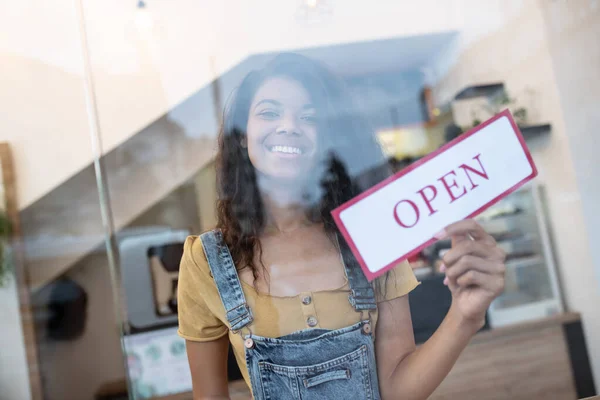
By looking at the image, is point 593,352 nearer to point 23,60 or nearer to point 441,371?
point 441,371

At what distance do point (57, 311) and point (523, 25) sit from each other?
6.10 ft

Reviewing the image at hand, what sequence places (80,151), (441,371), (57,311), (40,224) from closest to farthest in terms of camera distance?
(441,371) < (80,151) < (40,224) < (57,311)

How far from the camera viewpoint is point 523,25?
132cm

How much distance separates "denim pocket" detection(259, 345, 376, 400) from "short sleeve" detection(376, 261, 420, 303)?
0.29 feet

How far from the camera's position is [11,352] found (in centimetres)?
128

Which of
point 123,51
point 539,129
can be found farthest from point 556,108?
point 123,51

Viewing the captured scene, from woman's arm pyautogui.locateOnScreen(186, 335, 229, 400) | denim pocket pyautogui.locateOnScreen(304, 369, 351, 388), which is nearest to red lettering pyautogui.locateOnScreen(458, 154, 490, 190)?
denim pocket pyautogui.locateOnScreen(304, 369, 351, 388)

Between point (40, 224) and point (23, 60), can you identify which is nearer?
point (23, 60)

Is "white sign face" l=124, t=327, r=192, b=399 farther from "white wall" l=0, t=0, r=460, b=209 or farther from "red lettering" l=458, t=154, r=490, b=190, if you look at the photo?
"red lettering" l=458, t=154, r=490, b=190

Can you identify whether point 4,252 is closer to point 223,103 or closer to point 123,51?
point 123,51

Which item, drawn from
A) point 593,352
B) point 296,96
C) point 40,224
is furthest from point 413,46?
point 40,224

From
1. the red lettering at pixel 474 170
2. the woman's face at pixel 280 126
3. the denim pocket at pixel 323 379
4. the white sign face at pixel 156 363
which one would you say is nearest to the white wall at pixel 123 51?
the woman's face at pixel 280 126

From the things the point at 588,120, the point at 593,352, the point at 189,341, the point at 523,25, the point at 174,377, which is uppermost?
the point at 523,25

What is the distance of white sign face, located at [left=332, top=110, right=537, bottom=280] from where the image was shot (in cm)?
67
